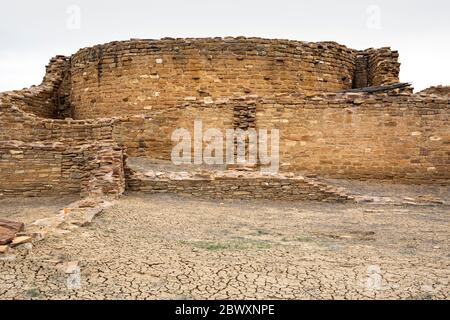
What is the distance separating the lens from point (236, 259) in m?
4.42

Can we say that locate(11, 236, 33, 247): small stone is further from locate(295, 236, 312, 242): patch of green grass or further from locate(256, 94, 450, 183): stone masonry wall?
locate(256, 94, 450, 183): stone masonry wall

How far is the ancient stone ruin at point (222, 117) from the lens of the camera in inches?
384

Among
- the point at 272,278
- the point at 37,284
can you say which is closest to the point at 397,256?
the point at 272,278

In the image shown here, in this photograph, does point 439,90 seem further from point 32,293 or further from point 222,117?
point 32,293

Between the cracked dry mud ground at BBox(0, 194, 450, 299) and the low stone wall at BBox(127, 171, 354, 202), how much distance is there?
229 centimetres

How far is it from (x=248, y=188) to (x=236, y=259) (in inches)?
210

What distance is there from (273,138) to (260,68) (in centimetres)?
441

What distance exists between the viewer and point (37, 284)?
3500 mm

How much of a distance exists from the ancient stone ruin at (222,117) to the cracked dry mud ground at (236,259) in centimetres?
278

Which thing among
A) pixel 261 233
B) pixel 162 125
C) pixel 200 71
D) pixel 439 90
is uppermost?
pixel 200 71

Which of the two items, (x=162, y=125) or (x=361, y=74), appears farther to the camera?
(x=361, y=74)

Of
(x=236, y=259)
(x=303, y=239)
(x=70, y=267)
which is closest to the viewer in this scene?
(x=70, y=267)

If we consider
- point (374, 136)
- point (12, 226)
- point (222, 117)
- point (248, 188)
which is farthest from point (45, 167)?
point (374, 136)
